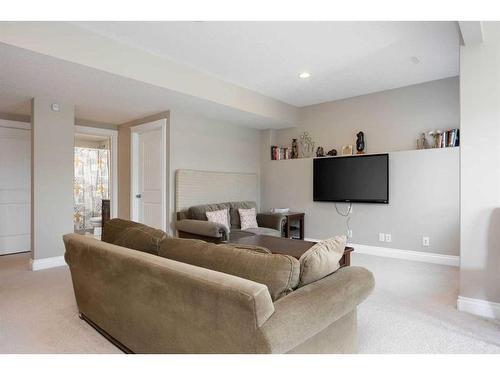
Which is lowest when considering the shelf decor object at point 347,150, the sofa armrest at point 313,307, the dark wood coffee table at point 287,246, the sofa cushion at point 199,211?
the dark wood coffee table at point 287,246

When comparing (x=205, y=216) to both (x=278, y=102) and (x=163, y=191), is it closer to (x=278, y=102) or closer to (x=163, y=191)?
(x=163, y=191)

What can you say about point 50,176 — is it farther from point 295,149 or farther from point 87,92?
point 295,149

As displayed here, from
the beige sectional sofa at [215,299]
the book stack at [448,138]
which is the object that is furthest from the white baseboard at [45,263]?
the book stack at [448,138]

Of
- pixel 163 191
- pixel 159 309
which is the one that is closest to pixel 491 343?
pixel 159 309

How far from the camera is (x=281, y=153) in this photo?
6059mm

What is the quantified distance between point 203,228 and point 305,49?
2458 mm

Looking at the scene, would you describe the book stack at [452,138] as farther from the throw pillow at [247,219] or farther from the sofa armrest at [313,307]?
the sofa armrest at [313,307]

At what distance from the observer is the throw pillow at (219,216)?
453cm

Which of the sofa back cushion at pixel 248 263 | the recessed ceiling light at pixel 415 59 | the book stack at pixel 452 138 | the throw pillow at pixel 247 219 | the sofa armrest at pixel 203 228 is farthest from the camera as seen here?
the throw pillow at pixel 247 219

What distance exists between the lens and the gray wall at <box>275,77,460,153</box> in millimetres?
4363

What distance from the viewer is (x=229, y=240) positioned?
400 cm

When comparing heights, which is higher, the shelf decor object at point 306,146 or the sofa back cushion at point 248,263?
the shelf decor object at point 306,146

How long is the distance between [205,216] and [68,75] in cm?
240

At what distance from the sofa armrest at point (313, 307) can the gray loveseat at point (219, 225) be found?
2393 mm
